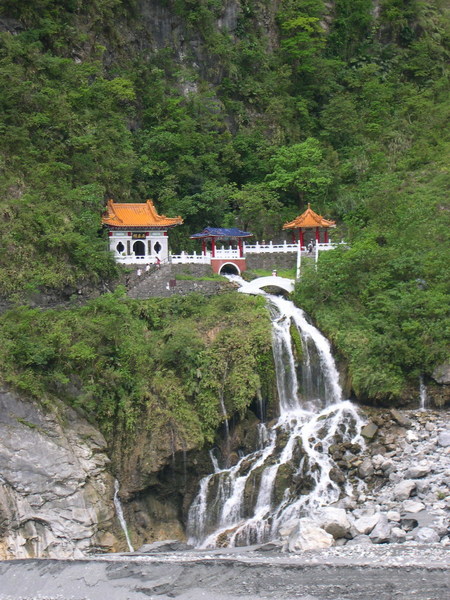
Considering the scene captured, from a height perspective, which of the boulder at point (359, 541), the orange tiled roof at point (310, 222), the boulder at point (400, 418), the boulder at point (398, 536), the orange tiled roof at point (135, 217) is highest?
the orange tiled roof at point (135, 217)

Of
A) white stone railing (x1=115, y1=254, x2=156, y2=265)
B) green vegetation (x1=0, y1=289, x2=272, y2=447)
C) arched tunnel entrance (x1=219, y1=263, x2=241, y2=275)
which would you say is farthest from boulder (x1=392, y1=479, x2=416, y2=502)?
white stone railing (x1=115, y1=254, x2=156, y2=265)

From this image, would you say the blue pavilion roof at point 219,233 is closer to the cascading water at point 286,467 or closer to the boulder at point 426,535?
the cascading water at point 286,467

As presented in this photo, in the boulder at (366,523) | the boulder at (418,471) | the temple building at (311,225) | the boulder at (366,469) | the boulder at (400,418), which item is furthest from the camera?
the temple building at (311,225)

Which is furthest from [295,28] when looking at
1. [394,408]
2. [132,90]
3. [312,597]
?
[312,597]

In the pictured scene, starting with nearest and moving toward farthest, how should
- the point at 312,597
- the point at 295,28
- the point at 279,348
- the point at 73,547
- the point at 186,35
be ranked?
the point at 312,597 → the point at 73,547 → the point at 279,348 → the point at 186,35 → the point at 295,28

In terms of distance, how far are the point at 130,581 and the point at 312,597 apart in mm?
4516

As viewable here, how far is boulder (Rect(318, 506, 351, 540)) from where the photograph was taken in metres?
20.0

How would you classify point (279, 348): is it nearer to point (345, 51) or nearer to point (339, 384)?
point (339, 384)

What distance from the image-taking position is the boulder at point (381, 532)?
64.0 ft

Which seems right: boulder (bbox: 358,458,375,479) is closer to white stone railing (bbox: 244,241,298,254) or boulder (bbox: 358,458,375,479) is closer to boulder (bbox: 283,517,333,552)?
boulder (bbox: 283,517,333,552)

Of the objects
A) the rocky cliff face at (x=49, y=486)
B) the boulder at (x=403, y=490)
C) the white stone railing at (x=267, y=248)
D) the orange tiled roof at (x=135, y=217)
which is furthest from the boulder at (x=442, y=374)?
the orange tiled roof at (x=135, y=217)

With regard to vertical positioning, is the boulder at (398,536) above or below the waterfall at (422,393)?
below

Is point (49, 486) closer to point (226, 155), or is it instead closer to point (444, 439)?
point (444, 439)

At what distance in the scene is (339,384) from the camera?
2855cm
